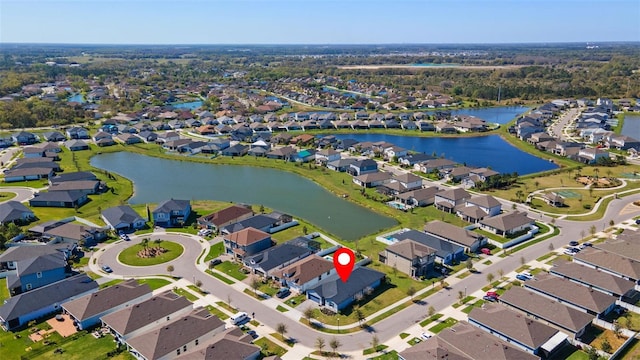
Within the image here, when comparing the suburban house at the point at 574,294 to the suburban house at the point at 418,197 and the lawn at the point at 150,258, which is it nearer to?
the suburban house at the point at 418,197

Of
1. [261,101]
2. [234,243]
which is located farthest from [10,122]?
[234,243]

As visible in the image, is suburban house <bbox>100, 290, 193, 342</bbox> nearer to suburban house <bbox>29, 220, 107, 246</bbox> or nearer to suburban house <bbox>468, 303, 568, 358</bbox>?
suburban house <bbox>29, 220, 107, 246</bbox>

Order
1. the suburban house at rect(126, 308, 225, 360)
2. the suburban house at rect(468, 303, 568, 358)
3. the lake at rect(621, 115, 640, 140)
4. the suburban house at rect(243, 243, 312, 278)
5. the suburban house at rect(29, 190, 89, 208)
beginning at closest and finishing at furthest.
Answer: the suburban house at rect(126, 308, 225, 360)
the suburban house at rect(468, 303, 568, 358)
the suburban house at rect(243, 243, 312, 278)
the suburban house at rect(29, 190, 89, 208)
the lake at rect(621, 115, 640, 140)

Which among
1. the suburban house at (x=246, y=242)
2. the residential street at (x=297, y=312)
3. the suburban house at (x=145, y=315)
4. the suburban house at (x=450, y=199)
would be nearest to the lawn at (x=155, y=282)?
the residential street at (x=297, y=312)

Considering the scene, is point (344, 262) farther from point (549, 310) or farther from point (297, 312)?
point (549, 310)

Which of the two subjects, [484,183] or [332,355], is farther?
[484,183]

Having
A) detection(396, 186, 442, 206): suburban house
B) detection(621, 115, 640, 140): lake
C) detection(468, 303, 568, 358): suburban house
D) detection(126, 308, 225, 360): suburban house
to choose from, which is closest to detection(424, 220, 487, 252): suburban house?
detection(396, 186, 442, 206): suburban house

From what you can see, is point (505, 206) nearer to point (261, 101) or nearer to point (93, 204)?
point (93, 204)
